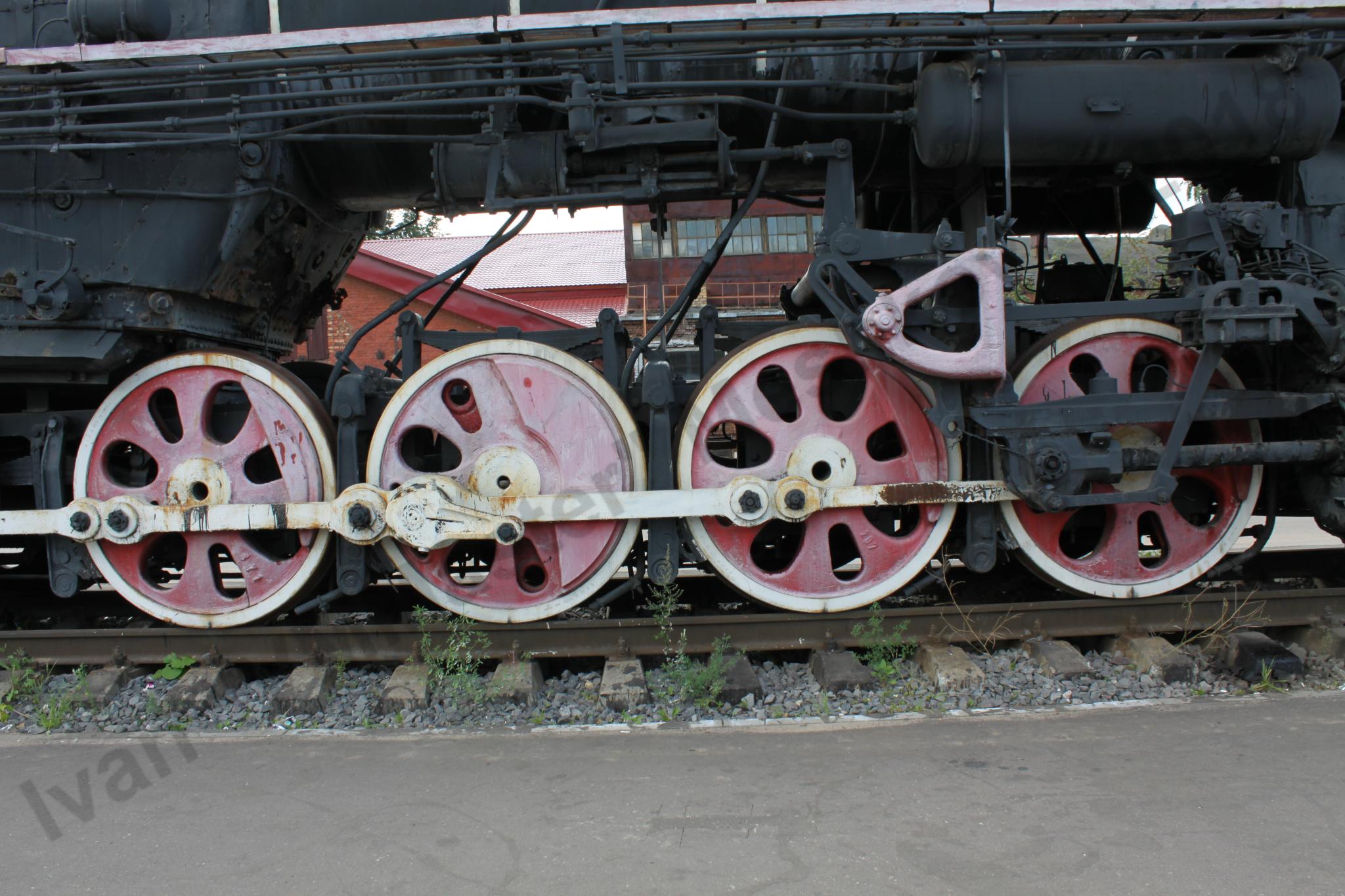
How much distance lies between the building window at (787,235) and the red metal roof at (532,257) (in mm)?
4298

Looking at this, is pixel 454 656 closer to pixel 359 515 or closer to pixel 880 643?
pixel 359 515

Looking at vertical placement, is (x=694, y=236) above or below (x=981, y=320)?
above

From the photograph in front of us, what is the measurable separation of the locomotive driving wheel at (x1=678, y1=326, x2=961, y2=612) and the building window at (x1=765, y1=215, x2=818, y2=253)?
11576 millimetres

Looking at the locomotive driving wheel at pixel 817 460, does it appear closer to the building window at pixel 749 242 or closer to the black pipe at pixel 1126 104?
the black pipe at pixel 1126 104

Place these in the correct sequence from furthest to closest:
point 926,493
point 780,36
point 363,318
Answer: point 363,318, point 926,493, point 780,36

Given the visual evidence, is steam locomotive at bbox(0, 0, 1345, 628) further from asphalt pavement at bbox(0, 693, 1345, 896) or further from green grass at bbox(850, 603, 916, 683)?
asphalt pavement at bbox(0, 693, 1345, 896)

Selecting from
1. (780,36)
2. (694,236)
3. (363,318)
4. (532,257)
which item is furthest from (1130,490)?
(532,257)

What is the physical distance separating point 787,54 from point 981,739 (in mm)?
2762

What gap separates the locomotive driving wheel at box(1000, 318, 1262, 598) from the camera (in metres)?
4.24

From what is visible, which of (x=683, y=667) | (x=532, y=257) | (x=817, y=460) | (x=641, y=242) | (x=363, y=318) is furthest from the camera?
(x=532, y=257)

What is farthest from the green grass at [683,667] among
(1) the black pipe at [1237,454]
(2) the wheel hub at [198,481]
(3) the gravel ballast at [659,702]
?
(2) the wheel hub at [198,481]

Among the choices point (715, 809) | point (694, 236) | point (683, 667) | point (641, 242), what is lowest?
point (715, 809)

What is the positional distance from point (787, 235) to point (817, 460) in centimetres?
1195

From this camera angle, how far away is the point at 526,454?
4.23 meters
